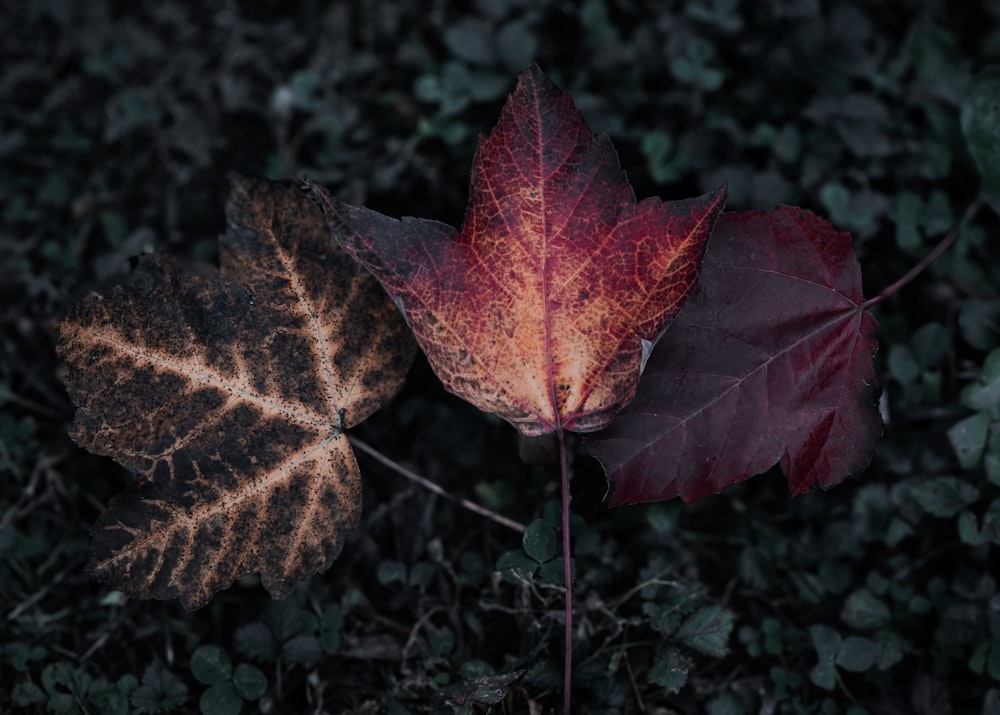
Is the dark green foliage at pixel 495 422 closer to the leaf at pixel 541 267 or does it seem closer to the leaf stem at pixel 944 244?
the leaf stem at pixel 944 244

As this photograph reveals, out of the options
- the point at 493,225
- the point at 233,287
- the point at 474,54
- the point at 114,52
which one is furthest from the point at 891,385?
the point at 114,52

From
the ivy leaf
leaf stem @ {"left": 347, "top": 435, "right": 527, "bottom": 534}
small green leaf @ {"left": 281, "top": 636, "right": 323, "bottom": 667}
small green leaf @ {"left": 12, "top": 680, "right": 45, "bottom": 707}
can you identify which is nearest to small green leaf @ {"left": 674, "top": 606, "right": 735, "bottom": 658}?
leaf stem @ {"left": 347, "top": 435, "right": 527, "bottom": 534}

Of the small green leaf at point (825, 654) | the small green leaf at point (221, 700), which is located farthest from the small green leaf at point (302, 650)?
the small green leaf at point (825, 654)

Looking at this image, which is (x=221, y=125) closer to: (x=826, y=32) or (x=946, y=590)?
(x=826, y=32)

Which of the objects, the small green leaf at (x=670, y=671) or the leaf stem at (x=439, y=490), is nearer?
the small green leaf at (x=670, y=671)

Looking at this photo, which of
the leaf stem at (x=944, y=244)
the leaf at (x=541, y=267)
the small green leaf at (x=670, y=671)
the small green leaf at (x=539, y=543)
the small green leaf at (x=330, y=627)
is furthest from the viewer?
the leaf stem at (x=944, y=244)

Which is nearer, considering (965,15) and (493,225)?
(493,225)

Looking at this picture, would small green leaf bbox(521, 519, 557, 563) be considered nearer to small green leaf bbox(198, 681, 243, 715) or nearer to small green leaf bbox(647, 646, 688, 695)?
small green leaf bbox(647, 646, 688, 695)
